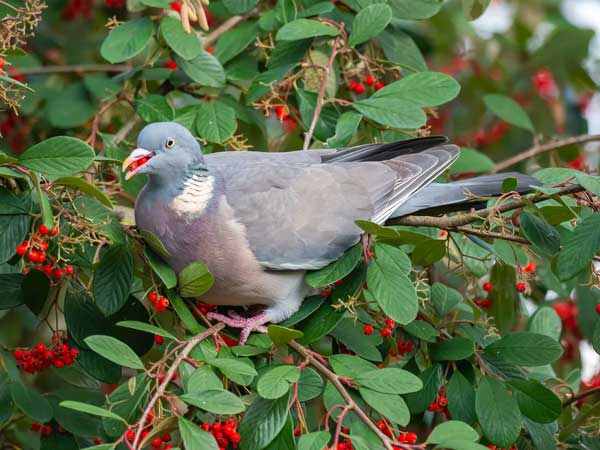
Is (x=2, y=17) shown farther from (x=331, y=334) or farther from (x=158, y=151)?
(x=331, y=334)

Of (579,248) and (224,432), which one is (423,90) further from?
(224,432)

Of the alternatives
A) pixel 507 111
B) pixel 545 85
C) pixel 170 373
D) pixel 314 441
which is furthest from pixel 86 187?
pixel 545 85

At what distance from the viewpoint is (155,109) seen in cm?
318

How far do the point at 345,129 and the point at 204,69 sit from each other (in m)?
0.51

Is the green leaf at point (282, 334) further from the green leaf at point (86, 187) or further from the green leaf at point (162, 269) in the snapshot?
the green leaf at point (86, 187)

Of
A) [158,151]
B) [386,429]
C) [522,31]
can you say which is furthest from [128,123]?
[522,31]

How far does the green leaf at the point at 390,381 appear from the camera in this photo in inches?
89.2

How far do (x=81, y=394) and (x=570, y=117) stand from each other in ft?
9.54

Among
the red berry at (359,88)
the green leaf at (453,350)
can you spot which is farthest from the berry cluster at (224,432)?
the red berry at (359,88)

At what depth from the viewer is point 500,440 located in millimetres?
2533

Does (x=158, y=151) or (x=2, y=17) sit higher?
(x=2, y=17)

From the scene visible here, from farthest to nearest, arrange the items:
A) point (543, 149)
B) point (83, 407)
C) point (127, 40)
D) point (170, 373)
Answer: point (543, 149), point (127, 40), point (170, 373), point (83, 407)

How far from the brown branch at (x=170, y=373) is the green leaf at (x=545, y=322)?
1.19 m

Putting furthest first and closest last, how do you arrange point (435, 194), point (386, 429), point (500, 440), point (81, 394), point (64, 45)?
1. point (64, 45)
2. point (435, 194)
3. point (81, 394)
4. point (500, 440)
5. point (386, 429)
